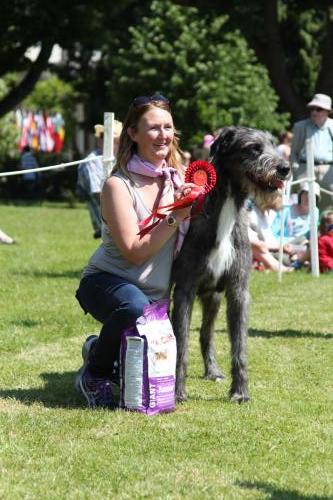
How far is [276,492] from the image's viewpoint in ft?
15.1

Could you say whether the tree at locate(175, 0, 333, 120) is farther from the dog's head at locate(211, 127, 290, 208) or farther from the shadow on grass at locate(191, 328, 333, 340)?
the dog's head at locate(211, 127, 290, 208)

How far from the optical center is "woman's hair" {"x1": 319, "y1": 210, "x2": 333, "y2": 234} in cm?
1445

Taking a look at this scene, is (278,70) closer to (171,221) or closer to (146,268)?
(146,268)

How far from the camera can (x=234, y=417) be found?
602 centimetres

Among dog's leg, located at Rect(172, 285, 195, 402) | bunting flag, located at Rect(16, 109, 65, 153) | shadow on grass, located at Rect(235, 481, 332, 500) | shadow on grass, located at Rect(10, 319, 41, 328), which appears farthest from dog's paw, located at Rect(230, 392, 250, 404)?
bunting flag, located at Rect(16, 109, 65, 153)

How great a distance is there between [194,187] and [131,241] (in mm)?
477

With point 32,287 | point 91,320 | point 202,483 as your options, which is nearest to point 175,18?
point 32,287

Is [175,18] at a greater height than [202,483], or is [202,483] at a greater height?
[175,18]

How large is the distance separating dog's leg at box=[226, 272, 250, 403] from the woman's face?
0.85 m

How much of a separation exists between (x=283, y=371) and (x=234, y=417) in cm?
156

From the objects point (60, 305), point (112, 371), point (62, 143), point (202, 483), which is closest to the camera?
point (202, 483)

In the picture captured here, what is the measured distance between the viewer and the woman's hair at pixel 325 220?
14.4 m

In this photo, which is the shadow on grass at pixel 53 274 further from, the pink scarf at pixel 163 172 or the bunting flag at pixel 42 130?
the bunting flag at pixel 42 130

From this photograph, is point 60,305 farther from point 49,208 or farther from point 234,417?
point 49,208
